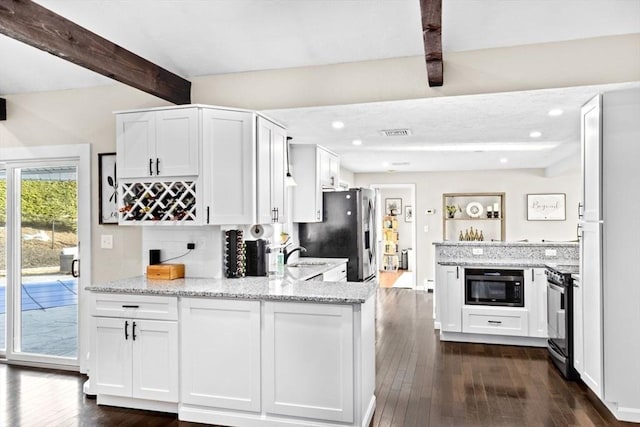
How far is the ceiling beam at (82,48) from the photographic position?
2.46 metres

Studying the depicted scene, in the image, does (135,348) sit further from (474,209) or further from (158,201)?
(474,209)

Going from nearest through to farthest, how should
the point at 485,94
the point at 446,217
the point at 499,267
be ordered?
the point at 485,94, the point at 499,267, the point at 446,217

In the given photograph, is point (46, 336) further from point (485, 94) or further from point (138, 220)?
point (485, 94)

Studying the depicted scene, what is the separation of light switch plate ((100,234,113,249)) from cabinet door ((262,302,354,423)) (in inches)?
75.3

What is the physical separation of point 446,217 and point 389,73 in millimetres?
5722

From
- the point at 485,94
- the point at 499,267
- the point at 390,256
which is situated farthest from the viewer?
the point at 390,256

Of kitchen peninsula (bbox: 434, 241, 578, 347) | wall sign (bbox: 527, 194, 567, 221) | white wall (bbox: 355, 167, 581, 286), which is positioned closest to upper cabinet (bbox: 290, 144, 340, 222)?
kitchen peninsula (bbox: 434, 241, 578, 347)

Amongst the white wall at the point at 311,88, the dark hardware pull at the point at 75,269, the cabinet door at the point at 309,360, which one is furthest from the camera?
the dark hardware pull at the point at 75,269

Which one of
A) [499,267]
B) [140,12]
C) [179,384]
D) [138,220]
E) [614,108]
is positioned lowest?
[179,384]

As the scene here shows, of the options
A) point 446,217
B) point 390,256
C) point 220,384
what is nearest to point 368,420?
point 220,384

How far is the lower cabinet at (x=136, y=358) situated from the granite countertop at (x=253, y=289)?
0.22 meters

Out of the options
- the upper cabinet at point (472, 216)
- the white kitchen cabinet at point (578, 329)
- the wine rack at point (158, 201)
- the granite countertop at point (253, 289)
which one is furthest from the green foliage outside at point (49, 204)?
the upper cabinet at point (472, 216)

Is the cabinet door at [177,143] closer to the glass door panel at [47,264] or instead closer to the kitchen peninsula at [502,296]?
the glass door panel at [47,264]

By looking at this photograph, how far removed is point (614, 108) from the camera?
125 inches
